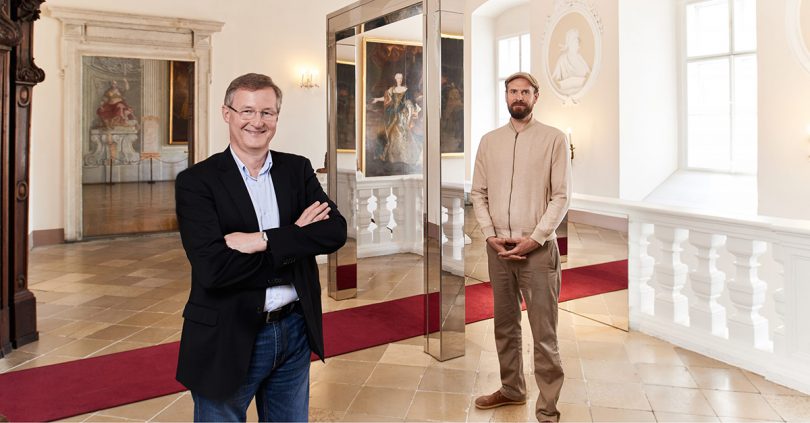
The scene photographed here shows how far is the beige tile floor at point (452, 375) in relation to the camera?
10.8 feet

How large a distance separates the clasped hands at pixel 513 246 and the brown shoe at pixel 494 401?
83 cm

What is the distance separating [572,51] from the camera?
10.5 metres

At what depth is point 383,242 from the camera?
6.86 meters

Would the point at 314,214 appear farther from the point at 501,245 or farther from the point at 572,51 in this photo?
the point at 572,51

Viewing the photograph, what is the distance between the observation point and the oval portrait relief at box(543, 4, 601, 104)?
10.2m

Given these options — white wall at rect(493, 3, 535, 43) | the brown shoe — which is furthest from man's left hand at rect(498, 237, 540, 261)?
white wall at rect(493, 3, 535, 43)

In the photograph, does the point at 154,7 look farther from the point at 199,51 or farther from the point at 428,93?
the point at 428,93

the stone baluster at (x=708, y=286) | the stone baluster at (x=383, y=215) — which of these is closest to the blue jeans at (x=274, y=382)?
the stone baluster at (x=708, y=286)

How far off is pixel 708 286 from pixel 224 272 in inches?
149

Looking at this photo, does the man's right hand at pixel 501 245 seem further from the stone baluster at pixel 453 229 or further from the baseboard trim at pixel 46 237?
the baseboard trim at pixel 46 237

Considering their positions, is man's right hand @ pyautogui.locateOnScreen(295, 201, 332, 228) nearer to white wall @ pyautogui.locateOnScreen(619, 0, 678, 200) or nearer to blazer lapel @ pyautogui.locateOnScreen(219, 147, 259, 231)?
blazer lapel @ pyautogui.locateOnScreen(219, 147, 259, 231)

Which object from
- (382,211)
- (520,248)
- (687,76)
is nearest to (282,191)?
(520,248)

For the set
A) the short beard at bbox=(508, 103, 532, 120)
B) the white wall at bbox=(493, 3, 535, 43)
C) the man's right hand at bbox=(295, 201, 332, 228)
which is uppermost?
the white wall at bbox=(493, 3, 535, 43)

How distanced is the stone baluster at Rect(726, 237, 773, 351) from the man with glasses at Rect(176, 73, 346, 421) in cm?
322
